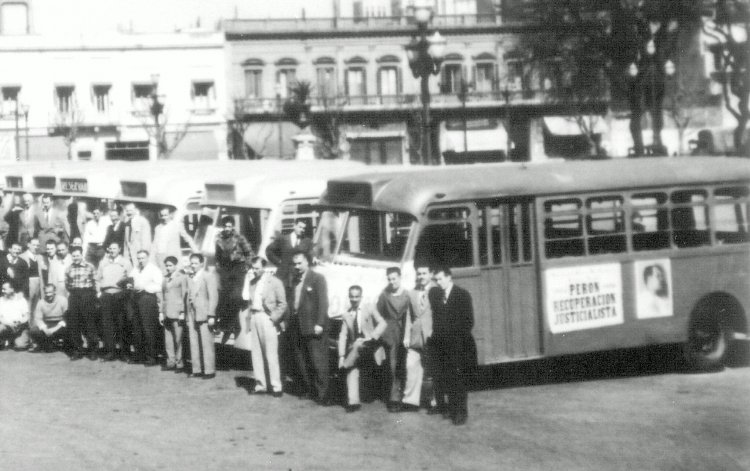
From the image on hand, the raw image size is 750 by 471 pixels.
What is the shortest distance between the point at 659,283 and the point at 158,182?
929 centimetres

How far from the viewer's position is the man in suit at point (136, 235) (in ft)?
62.6

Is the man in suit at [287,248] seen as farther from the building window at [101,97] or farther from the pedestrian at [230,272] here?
the building window at [101,97]

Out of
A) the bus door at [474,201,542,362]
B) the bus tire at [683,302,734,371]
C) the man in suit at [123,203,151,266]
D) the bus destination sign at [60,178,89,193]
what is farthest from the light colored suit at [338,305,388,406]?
the bus destination sign at [60,178,89,193]

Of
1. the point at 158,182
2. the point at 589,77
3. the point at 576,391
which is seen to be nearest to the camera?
the point at 576,391

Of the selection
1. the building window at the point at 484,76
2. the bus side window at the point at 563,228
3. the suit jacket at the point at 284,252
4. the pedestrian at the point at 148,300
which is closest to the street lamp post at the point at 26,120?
the building window at the point at 484,76

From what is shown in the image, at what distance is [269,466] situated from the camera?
10.3 m

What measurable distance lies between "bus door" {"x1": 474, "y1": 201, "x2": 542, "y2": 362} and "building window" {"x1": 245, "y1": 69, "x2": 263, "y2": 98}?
4849cm

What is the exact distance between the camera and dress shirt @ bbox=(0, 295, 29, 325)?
1805 centimetres

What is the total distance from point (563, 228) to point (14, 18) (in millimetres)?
50371

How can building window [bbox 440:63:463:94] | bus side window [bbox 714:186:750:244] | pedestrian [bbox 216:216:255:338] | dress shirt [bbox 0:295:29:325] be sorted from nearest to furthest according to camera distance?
bus side window [bbox 714:186:750:244] → pedestrian [bbox 216:216:255:338] → dress shirt [bbox 0:295:29:325] → building window [bbox 440:63:463:94]

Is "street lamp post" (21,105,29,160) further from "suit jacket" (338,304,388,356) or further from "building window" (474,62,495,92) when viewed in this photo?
"suit jacket" (338,304,388,356)

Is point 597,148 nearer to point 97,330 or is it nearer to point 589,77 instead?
point 589,77

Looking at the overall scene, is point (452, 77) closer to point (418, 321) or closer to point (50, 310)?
point (50, 310)

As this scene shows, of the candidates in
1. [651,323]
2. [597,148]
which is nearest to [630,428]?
[651,323]
